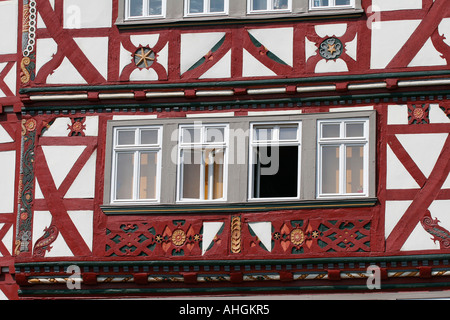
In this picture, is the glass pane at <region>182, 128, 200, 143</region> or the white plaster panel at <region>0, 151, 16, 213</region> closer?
the glass pane at <region>182, 128, 200, 143</region>

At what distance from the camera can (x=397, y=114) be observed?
92.4ft

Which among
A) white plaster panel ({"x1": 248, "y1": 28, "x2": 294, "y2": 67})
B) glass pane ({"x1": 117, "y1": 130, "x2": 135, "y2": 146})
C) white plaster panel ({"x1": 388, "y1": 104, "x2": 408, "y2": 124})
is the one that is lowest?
glass pane ({"x1": 117, "y1": 130, "x2": 135, "y2": 146})

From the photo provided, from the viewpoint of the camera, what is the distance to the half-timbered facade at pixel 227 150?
91.1 ft

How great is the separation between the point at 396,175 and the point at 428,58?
215cm

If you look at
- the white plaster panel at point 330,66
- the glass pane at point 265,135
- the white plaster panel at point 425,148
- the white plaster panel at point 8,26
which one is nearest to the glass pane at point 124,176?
the glass pane at point 265,135

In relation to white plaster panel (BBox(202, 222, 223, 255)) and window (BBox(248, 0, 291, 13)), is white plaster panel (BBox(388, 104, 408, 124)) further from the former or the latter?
white plaster panel (BBox(202, 222, 223, 255))

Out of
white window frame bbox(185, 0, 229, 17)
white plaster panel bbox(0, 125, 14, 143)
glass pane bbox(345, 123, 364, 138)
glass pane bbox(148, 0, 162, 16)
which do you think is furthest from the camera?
white plaster panel bbox(0, 125, 14, 143)

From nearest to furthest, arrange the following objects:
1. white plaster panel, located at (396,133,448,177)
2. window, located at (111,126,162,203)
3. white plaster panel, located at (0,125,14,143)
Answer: white plaster panel, located at (396,133,448,177) < window, located at (111,126,162,203) < white plaster panel, located at (0,125,14,143)

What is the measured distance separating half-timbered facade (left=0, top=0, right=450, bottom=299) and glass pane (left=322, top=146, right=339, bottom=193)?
0.02 m

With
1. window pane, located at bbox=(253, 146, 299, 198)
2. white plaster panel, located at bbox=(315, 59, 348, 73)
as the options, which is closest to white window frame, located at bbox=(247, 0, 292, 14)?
white plaster panel, located at bbox=(315, 59, 348, 73)

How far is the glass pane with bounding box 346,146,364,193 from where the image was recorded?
92.2 ft

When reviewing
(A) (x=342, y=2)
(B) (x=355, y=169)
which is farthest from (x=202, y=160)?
(A) (x=342, y=2)

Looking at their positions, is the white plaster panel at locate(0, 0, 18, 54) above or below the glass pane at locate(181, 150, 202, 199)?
above

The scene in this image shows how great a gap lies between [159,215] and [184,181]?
790 millimetres
